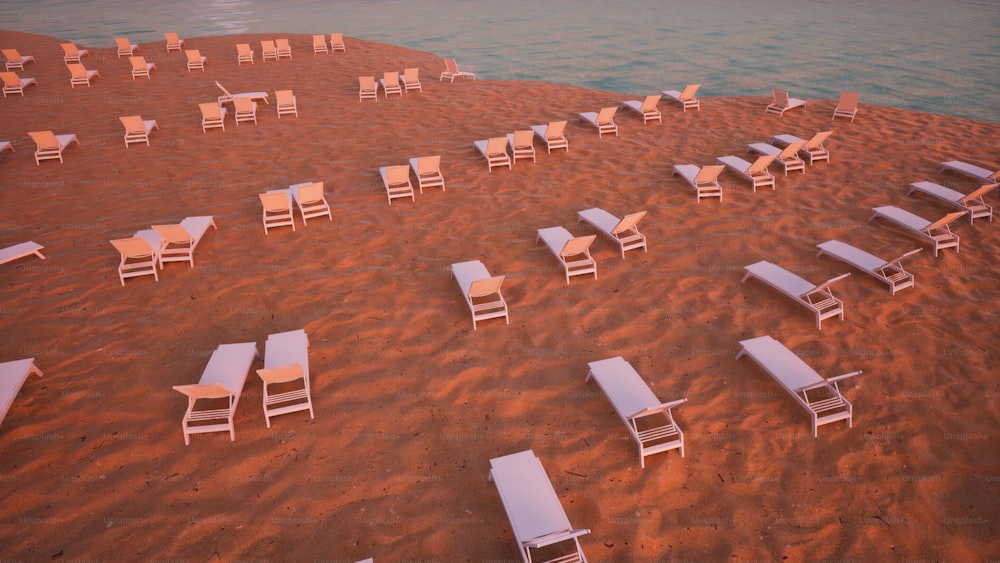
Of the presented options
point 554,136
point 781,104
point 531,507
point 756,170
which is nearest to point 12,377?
point 531,507

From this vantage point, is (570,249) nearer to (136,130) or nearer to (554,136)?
(554,136)

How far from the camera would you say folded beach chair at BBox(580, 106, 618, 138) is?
13340mm

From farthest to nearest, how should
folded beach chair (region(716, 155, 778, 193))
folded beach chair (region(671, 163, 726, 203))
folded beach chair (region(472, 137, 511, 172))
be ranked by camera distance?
folded beach chair (region(472, 137, 511, 172)), folded beach chair (region(716, 155, 778, 193)), folded beach chair (region(671, 163, 726, 203))

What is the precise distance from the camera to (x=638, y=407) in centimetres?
537

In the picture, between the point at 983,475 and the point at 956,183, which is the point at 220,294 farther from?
the point at 956,183

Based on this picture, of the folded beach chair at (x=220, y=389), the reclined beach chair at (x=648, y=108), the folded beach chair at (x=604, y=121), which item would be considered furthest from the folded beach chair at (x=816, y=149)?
the folded beach chair at (x=220, y=389)

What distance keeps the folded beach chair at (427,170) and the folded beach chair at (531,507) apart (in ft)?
22.4

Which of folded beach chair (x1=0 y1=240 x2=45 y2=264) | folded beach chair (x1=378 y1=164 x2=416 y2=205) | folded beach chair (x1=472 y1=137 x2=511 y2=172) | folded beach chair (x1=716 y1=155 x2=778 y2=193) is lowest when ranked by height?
folded beach chair (x1=0 y1=240 x2=45 y2=264)

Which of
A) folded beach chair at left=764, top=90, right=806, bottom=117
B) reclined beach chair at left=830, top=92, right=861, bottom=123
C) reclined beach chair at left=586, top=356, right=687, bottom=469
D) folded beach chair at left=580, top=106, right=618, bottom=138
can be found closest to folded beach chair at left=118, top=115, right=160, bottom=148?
folded beach chair at left=580, top=106, right=618, bottom=138

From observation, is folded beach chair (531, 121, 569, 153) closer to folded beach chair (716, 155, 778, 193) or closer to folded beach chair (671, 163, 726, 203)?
folded beach chair (671, 163, 726, 203)

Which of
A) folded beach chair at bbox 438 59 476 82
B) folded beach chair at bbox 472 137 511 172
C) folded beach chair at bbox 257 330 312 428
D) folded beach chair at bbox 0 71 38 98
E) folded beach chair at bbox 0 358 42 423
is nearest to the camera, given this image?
folded beach chair at bbox 0 358 42 423

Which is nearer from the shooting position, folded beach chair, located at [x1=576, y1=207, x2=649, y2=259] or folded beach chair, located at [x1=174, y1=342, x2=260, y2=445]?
folded beach chair, located at [x1=174, y1=342, x2=260, y2=445]

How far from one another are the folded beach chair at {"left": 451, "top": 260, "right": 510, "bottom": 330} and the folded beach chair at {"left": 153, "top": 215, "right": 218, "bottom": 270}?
4432 mm

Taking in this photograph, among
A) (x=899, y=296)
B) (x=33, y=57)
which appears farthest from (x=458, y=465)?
(x=33, y=57)
